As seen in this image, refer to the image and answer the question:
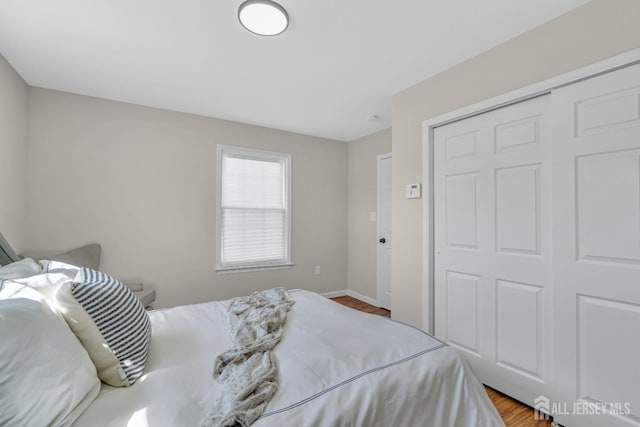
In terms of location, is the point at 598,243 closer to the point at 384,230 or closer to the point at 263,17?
the point at 263,17

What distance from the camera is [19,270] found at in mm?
1298

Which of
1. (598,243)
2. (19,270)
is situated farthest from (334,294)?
(19,270)

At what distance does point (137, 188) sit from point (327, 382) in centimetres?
304

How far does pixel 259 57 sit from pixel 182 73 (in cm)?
76

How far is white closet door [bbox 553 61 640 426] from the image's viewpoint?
1522 mm

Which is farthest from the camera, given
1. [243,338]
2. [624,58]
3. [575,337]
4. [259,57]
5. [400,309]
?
[400,309]

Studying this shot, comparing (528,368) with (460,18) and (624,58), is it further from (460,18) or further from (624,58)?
(460,18)

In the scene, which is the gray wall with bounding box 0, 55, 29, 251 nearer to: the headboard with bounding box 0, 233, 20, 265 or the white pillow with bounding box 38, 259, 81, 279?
the headboard with bounding box 0, 233, 20, 265

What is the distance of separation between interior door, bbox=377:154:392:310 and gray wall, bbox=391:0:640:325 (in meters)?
1.09

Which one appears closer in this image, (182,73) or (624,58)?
(624,58)

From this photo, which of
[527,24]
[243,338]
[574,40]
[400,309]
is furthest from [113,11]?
[400,309]

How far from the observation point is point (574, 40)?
1.72 metres

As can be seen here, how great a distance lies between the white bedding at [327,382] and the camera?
945 millimetres

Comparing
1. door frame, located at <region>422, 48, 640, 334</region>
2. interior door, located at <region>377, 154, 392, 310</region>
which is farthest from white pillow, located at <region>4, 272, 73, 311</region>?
interior door, located at <region>377, 154, 392, 310</region>
